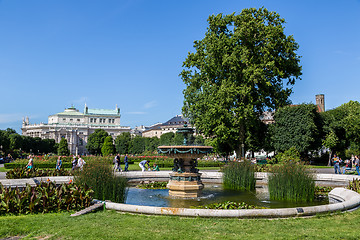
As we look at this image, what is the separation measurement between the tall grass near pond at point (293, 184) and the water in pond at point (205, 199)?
0.72ft

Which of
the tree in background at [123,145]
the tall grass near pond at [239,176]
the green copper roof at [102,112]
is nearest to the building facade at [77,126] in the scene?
the green copper roof at [102,112]

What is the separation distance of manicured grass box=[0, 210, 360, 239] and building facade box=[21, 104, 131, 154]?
13795cm

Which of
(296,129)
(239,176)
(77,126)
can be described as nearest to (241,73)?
(296,129)

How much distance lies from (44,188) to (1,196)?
3.40 ft

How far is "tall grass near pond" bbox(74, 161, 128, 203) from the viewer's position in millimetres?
9703

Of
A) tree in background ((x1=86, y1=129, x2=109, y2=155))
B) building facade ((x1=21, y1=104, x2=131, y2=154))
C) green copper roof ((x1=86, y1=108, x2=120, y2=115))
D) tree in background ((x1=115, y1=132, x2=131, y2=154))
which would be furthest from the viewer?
green copper roof ((x1=86, y1=108, x2=120, y2=115))

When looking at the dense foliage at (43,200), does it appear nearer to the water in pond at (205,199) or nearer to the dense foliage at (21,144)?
the water in pond at (205,199)

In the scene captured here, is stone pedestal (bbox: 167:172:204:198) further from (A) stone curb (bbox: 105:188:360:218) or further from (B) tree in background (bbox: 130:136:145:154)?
(B) tree in background (bbox: 130:136:145:154)

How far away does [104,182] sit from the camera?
383 inches

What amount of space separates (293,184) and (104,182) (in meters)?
5.90

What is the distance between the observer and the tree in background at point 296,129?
36.2m

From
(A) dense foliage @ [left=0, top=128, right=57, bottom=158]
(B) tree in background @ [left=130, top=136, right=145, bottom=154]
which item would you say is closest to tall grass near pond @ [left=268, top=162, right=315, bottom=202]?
(A) dense foliage @ [left=0, top=128, right=57, bottom=158]

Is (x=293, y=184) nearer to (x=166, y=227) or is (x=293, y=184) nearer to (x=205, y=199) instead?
(x=205, y=199)

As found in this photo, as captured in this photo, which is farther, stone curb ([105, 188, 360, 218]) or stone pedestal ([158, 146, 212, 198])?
stone pedestal ([158, 146, 212, 198])
